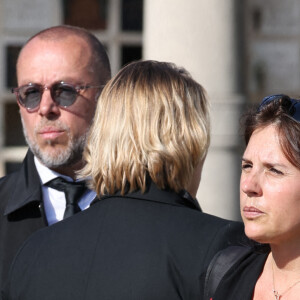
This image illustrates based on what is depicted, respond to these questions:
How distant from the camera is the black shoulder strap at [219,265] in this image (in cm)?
235

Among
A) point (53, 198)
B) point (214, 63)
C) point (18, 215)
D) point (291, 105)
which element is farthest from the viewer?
point (214, 63)

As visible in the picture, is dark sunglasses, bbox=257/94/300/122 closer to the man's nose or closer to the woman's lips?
the woman's lips

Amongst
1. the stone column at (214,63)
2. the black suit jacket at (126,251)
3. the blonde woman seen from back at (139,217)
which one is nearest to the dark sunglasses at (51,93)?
the blonde woman seen from back at (139,217)

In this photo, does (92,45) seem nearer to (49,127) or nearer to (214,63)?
(49,127)

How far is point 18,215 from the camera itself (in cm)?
313

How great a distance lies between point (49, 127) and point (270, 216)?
1.23m

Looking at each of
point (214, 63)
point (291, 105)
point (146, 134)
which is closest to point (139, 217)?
point (146, 134)

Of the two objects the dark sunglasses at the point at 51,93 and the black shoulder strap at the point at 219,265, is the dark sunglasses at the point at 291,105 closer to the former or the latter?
the black shoulder strap at the point at 219,265

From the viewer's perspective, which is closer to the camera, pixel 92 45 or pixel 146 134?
pixel 146 134

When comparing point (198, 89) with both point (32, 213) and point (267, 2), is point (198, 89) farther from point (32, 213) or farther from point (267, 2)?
point (267, 2)

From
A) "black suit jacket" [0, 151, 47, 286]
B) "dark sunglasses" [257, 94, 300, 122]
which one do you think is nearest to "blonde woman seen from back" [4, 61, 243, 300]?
"dark sunglasses" [257, 94, 300, 122]

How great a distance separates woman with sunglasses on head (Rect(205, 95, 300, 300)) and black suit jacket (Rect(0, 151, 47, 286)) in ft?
3.09

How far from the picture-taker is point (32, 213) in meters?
3.14

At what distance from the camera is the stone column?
210 inches
